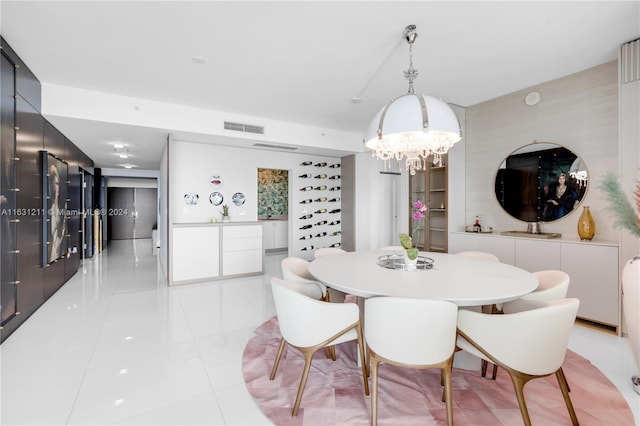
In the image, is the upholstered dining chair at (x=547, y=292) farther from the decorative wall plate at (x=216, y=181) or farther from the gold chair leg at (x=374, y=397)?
the decorative wall plate at (x=216, y=181)

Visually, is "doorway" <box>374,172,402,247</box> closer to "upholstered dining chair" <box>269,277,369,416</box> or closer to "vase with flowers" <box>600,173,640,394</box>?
"vase with flowers" <box>600,173,640,394</box>

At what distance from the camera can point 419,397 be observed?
7.13ft

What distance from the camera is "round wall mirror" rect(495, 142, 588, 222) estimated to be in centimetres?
387

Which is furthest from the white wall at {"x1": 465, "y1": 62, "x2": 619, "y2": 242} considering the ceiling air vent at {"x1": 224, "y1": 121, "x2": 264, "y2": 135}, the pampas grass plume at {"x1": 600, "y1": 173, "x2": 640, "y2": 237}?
the ceiling air vent at {"x1": 224, "y1": 121, "x2": 264, "y2": 135}

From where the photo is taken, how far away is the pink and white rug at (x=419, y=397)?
6.40 feet

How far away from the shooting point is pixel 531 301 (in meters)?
2.32

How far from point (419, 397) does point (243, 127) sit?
4.77 metres

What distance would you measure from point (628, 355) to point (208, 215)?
6.22 metres

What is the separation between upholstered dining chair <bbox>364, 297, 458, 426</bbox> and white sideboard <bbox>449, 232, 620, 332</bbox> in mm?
2685

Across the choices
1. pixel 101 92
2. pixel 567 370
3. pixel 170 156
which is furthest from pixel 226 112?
pixel 567 370

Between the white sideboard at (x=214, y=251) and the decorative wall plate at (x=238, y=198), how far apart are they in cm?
60

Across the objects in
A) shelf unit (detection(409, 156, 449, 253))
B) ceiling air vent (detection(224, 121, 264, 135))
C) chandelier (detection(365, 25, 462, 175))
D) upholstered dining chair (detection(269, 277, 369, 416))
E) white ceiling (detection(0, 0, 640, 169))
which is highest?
white ceiling (detection(0, 0, 640, 169))

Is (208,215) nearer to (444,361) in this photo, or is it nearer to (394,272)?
(394,272)

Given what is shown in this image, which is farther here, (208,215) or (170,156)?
(208,215)
